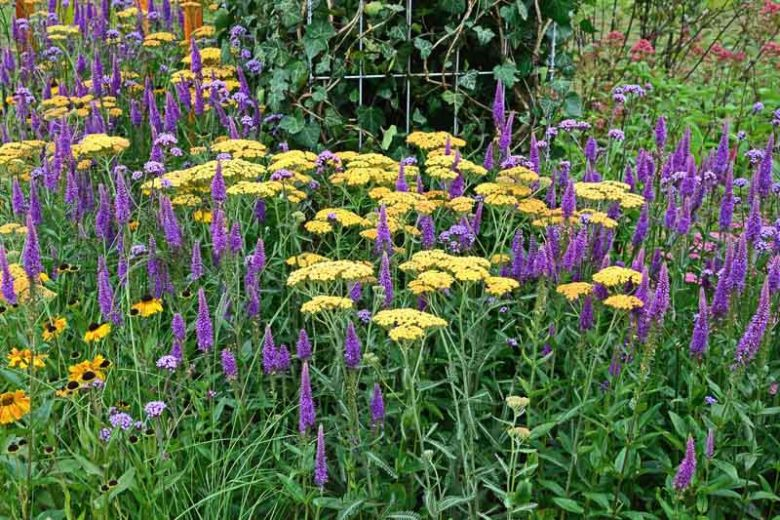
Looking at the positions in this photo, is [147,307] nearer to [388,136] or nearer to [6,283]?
[6,283]

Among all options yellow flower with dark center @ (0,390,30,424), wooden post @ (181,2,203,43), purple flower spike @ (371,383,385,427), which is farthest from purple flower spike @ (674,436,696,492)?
wooden post @ (181,2,203,43)

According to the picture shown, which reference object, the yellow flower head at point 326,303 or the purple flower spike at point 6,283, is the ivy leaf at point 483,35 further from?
the purple flower spike at point 6,283

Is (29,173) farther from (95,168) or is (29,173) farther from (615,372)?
(615,372)

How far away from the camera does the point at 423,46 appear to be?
16.0 ft

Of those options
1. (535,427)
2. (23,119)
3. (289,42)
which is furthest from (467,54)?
(535,427)

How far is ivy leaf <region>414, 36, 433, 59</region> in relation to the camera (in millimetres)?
4867

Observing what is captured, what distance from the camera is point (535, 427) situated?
2.97 m

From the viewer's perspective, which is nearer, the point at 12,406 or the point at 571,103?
the point at 12,406

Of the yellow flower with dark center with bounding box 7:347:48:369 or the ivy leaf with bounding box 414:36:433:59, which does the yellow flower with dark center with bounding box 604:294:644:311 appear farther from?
the ivy leaf with bounding box 414:36:433:59

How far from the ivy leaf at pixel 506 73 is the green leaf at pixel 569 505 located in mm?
2605

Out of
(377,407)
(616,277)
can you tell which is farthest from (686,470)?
(377,407)

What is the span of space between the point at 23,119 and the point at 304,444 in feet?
10.6

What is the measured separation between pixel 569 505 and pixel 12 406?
1691mm

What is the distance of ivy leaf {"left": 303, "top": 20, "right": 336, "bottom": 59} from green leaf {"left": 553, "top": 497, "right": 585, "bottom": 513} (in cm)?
276
